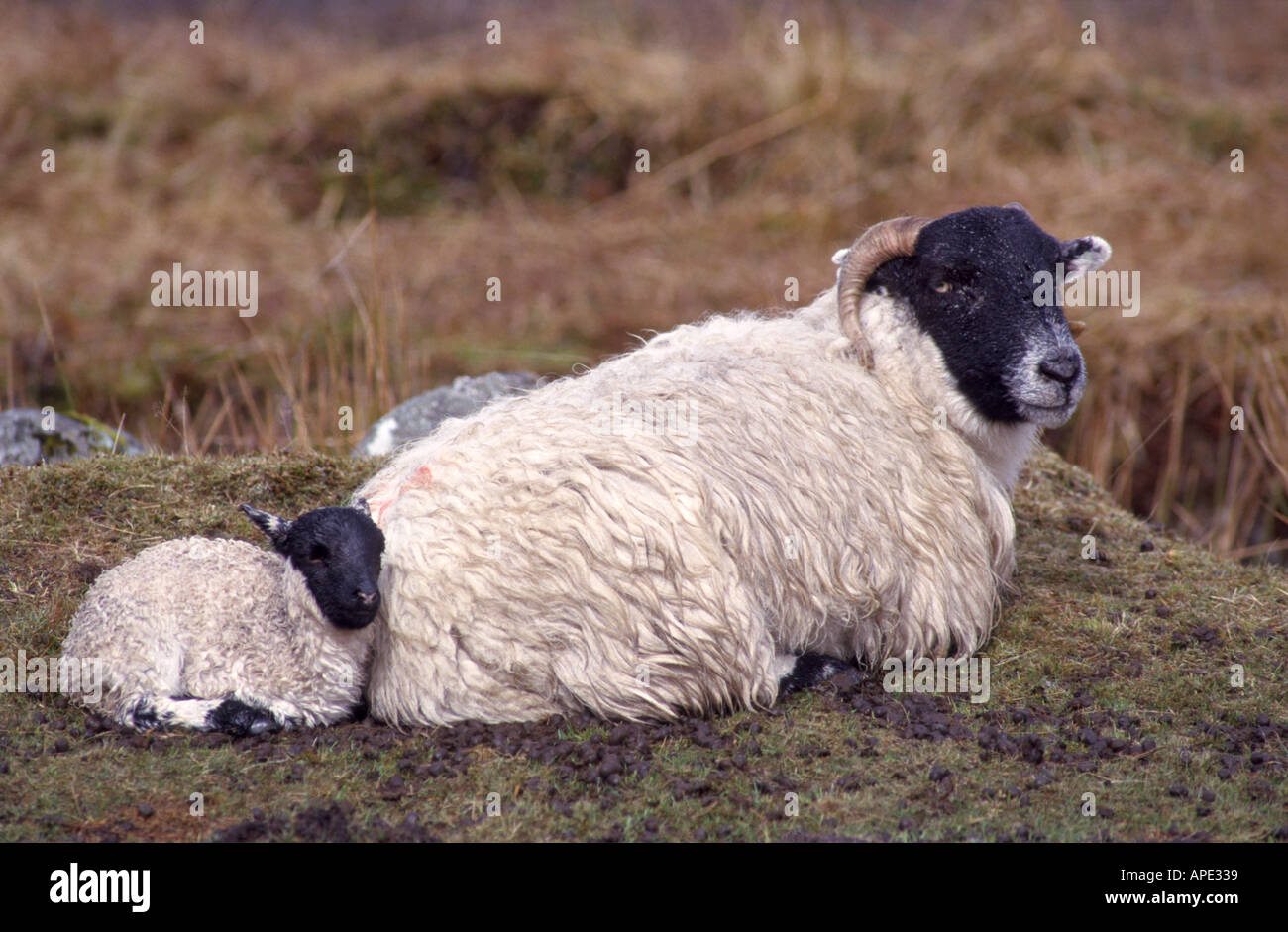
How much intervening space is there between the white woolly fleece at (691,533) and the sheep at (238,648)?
21cm

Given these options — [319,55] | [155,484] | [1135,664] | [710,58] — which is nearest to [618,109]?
[710,58]

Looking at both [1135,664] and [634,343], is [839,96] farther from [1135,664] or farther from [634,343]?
[1135,664]

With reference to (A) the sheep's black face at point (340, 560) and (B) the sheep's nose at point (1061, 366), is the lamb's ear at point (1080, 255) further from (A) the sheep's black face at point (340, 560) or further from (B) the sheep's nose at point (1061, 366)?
(A) the sheep's black face at point (340, 560)

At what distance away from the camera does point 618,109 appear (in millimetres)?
17094

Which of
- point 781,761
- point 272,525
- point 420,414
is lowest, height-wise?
point 781,761

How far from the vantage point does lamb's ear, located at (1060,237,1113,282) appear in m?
6.36

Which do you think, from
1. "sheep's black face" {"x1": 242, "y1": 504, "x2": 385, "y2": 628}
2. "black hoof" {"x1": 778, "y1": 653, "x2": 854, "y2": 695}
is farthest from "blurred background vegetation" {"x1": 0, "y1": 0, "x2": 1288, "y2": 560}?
"sheep's black face" {"x1": 242, "y1": 504, "x2": 385, "y2": 628}

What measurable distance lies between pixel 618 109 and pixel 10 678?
42.2ft

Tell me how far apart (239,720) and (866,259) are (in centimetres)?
340

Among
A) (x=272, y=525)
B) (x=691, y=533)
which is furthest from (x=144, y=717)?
(x=691, y=533)

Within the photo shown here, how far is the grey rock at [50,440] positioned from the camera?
7.89 metres

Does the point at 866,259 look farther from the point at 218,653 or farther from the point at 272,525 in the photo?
the point at 218,653

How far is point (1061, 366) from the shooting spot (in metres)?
5.92

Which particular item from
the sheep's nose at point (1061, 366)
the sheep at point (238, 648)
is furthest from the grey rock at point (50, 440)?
the sheep's nose at point (1061, 366)
